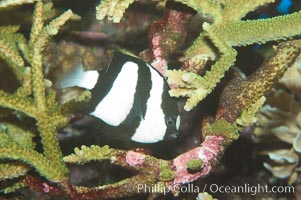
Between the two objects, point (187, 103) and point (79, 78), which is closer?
point (187, 103)

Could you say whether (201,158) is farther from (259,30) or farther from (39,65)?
(39,65)

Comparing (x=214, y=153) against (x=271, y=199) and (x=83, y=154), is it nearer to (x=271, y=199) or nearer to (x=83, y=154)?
(x=83, y=154)

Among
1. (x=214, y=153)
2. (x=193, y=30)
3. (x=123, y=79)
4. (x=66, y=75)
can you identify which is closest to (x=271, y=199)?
(x=214, y=153)

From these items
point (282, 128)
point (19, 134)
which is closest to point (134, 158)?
point (19, 134)

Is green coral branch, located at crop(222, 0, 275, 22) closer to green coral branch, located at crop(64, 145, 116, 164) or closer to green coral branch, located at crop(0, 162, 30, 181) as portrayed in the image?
green coral branch, located at crop(64, 145, 116, 164)

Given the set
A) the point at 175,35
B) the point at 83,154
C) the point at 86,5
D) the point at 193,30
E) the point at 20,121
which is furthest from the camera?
the point at 86,5
